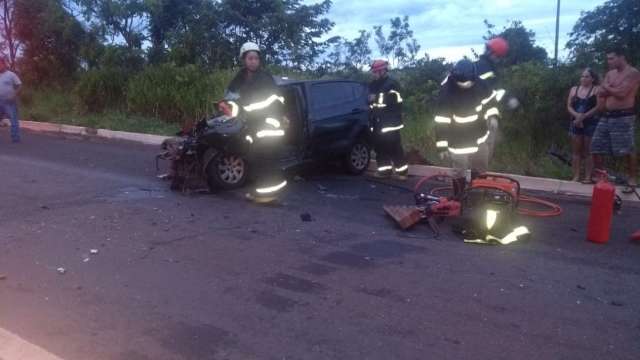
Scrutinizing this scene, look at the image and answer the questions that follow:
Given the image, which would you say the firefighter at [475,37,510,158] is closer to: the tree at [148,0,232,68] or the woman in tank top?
the woman in tank top

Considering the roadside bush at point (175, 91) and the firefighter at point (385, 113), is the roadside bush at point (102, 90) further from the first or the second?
Result: the firefighter at point (385, 113)

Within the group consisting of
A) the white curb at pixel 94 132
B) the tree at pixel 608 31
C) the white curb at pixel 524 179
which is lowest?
the white curb at pixel 524 179

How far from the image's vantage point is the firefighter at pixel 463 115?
6.82m

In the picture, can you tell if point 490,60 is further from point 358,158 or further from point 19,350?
point 19,350

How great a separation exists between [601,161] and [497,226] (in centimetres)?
337

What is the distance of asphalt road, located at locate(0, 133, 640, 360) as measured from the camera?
150 inches

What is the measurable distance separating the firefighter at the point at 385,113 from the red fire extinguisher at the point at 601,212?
3.60m

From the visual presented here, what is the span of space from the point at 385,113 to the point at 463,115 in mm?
2290

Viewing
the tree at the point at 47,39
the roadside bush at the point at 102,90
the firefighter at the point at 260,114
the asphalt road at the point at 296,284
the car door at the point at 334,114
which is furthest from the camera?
the tree at the point at 47,39

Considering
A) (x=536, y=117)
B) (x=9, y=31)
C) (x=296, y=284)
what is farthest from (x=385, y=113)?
(x=9, y=31)

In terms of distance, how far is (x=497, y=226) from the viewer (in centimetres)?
596

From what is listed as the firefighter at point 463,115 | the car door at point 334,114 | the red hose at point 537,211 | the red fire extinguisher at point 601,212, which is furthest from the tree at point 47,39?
the red fire extinguisher at point 601,212

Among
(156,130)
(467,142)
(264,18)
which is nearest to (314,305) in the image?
(467,142)

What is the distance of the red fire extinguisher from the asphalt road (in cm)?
16
